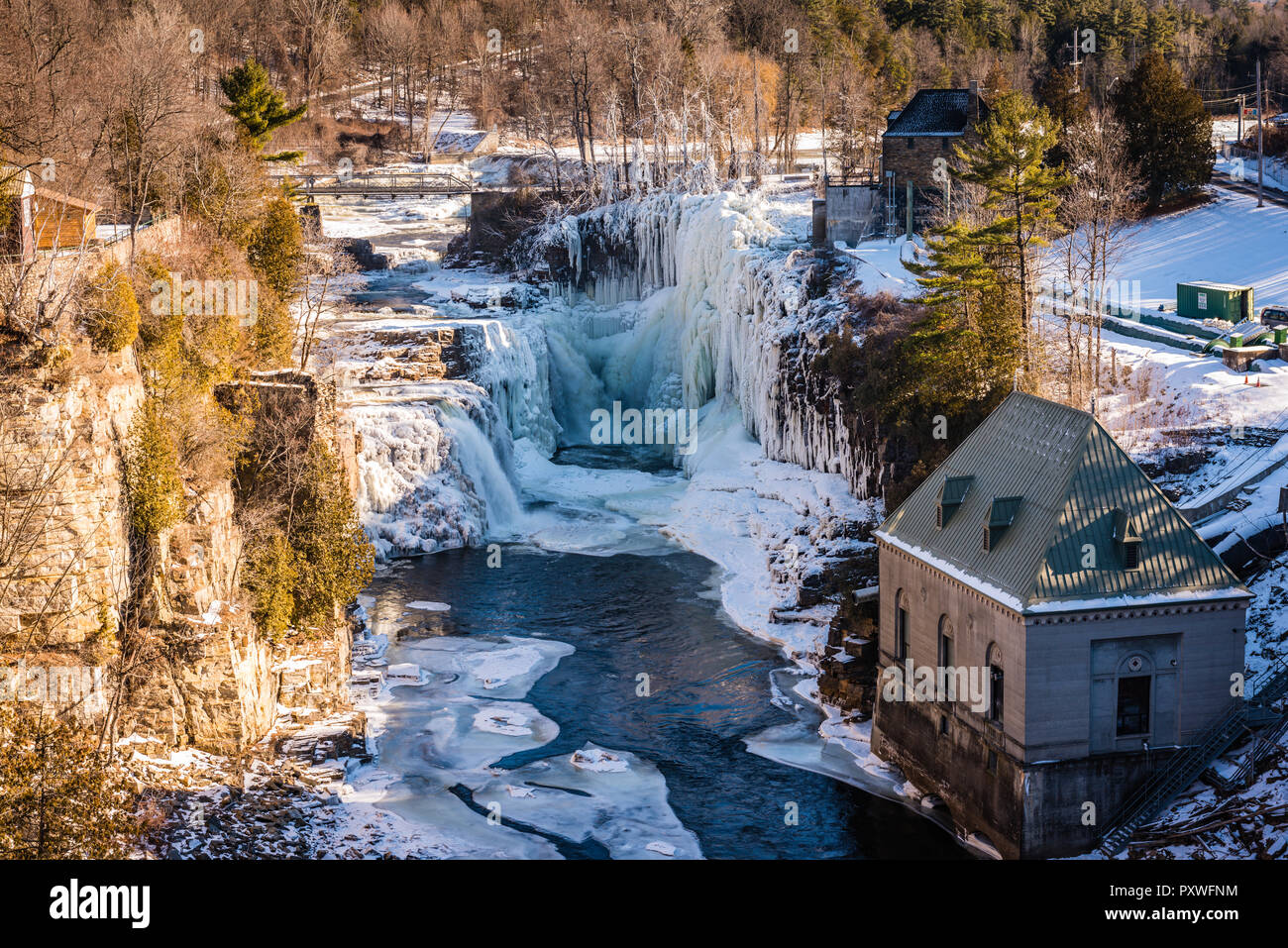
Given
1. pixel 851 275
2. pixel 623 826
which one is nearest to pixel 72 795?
pixel 623 826

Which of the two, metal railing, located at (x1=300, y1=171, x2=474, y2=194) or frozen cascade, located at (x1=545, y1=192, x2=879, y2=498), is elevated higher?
metal railing, located at (x1=300, y1=171, x2=474, y2=194)

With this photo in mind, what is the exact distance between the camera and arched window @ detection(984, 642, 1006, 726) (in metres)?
30.3

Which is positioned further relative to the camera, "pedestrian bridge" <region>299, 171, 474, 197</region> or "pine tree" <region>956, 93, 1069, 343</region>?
"pedestrian bridge" <region>299, 171, 474, 197</region>

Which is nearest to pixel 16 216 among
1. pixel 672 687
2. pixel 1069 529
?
pixel 672 687

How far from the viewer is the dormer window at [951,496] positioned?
Result: 109 ft

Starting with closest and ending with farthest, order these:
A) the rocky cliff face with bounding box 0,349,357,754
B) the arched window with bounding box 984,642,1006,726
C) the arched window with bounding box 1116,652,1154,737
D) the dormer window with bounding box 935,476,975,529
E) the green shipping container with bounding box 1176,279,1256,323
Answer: the arched window with bounding box 1116,652,1154,737 → the rocky cliff face with bounding box 0,349,357,754 → the arched window with bounding box 984,642,1006,726 → the dormer window with bounding box 935,476,975,529 → the green shipping container with bounding box 1176,279,1256,323

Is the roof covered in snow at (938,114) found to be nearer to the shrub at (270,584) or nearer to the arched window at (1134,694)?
the shrub at (270,584)

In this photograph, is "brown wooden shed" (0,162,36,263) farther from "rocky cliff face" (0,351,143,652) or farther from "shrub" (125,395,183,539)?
"shrub" (125,395,183,539)

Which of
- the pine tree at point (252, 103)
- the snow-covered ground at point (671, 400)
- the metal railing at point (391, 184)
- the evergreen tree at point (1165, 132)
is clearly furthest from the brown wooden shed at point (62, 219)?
the metal railing at point (391, 184)

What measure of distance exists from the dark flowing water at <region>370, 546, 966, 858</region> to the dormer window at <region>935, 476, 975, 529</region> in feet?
21.6

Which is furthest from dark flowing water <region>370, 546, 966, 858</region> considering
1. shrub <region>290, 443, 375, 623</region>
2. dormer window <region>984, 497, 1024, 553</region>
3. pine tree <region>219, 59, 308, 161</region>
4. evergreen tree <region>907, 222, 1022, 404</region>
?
pine tree <region>219, 59, 308, 161</region>

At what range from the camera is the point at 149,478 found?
32250 mm

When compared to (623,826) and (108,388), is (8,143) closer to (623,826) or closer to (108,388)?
(108,388)

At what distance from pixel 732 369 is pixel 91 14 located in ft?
114
